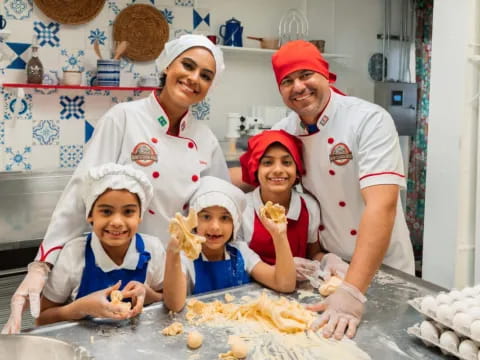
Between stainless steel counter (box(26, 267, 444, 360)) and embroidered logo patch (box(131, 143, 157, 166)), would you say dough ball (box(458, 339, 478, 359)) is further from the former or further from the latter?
embroidered logo patch (box(131, 143, 157, 166))

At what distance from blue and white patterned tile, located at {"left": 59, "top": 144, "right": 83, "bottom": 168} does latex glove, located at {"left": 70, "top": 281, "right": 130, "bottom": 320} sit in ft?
7.32

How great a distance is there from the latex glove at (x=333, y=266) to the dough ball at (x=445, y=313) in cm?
47

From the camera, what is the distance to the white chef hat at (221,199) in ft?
5.47

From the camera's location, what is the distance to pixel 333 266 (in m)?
1.77

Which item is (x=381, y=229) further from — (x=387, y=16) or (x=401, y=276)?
(x=387, y=16)

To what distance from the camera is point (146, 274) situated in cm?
161

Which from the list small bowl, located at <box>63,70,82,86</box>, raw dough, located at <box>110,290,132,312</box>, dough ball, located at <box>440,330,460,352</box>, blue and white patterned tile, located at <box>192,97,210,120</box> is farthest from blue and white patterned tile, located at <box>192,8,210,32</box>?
dough ball, located at <box>440,330,460,352</box>

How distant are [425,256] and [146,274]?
1900 millimetres

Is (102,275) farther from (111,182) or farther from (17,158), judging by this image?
(17,158)

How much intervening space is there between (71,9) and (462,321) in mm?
3028

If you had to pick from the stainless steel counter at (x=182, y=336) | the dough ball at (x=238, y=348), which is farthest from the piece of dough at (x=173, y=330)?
the dough ball at (x=238, y=348)

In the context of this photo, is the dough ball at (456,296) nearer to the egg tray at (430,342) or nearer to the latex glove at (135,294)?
the egg tray at (430,342)

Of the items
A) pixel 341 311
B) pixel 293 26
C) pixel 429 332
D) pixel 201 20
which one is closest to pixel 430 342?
pixel 429 332

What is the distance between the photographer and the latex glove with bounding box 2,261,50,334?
1341 millimetres
